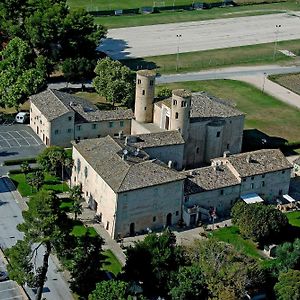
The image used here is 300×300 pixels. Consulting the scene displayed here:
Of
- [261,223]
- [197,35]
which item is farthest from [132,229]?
[197,35]

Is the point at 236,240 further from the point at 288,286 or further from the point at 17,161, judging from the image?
the point at 17,161

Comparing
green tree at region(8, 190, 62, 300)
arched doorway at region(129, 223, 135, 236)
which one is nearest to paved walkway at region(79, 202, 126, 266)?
arched doorway at region(129, 223, 135, 236)

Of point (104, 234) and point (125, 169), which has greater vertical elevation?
point (125, 169)

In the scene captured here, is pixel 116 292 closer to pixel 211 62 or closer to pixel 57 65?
pixel 57 65

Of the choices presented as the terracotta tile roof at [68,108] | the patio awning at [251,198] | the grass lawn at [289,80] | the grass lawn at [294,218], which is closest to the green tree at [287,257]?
the grass lawn at [294,218]

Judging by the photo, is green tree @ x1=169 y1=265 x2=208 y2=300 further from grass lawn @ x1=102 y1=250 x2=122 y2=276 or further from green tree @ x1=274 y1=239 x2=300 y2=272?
grass lawn @ x1=102 y1=250 x2=122 y2=276

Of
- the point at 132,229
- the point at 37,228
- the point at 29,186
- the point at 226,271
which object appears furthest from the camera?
the point at 29,186
